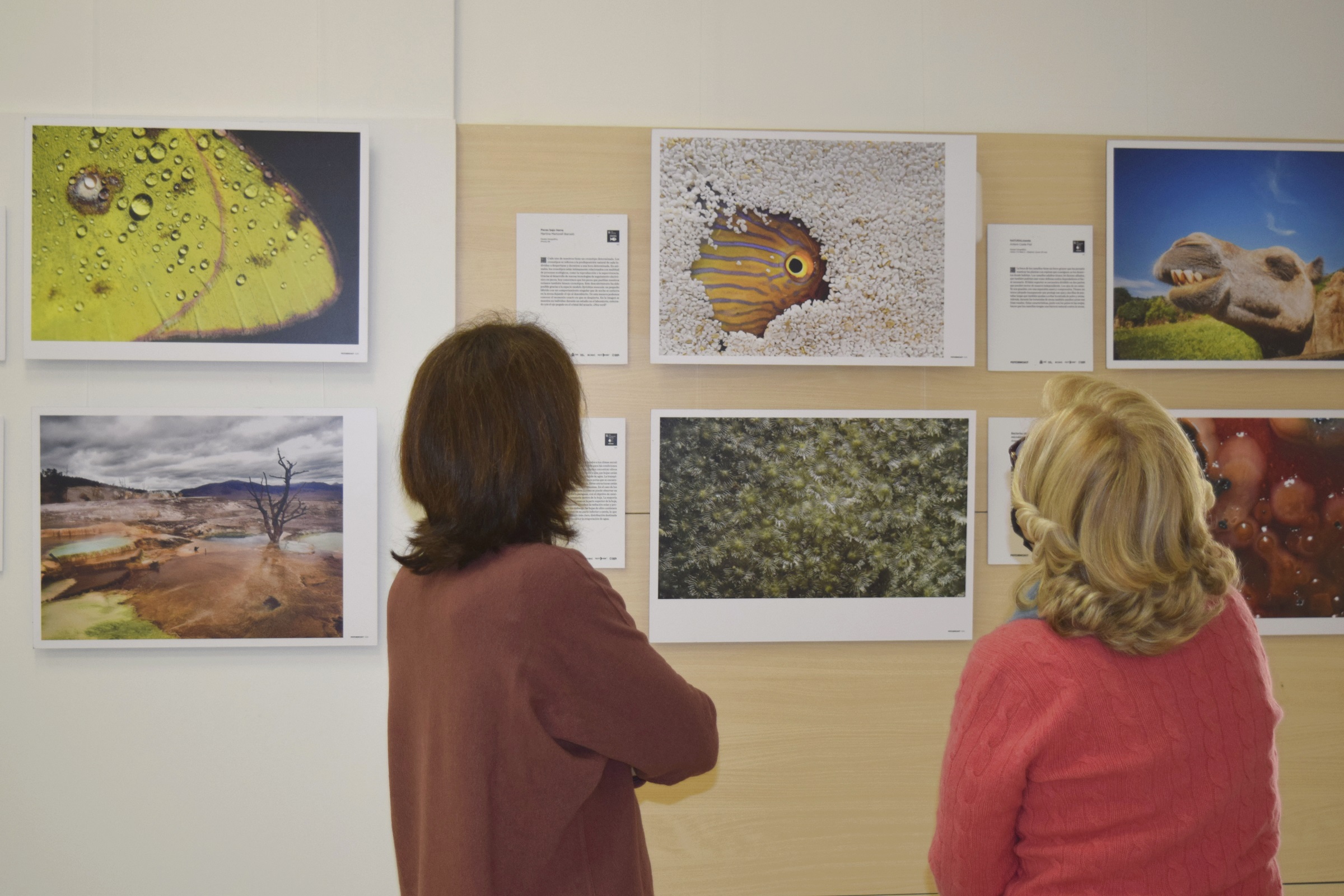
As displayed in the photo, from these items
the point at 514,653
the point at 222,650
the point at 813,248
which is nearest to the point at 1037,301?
the point at 813,248

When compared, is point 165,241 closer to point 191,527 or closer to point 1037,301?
point 191,527

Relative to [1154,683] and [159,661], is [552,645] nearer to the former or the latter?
[1154,683]

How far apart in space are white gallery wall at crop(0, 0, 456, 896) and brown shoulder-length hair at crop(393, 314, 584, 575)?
118 centimetres

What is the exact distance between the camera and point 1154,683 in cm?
110

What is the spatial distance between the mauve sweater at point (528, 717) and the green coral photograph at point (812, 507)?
117 centimetres

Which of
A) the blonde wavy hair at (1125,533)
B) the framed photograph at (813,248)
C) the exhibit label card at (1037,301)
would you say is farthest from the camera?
the exhibit label card at (1037,301)

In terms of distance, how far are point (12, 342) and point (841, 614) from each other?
7.25 ft

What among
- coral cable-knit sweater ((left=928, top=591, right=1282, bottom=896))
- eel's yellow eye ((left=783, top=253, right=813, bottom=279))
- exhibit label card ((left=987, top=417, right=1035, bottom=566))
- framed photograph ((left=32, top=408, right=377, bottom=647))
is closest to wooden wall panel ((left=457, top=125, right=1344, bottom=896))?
exhibit label card ((left=987, top=417, right=1035, bottom=566))

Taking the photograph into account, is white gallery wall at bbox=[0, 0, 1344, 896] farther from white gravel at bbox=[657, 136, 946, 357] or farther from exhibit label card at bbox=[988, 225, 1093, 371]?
exhibit label card at bbox=[988, 225, 1093, 371]

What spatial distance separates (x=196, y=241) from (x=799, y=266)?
1509 mm

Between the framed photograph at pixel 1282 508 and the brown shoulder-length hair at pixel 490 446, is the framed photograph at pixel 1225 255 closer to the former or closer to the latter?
the framed photograph at pixel 1282 508

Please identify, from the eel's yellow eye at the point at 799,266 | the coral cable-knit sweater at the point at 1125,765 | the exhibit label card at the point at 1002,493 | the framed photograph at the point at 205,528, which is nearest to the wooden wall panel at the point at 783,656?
the exhibit label card at the point at 1002,493

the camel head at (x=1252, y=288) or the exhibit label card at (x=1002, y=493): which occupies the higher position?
the camel head at (x=1252, y=288)

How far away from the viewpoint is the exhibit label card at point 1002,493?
2420 millimetres
